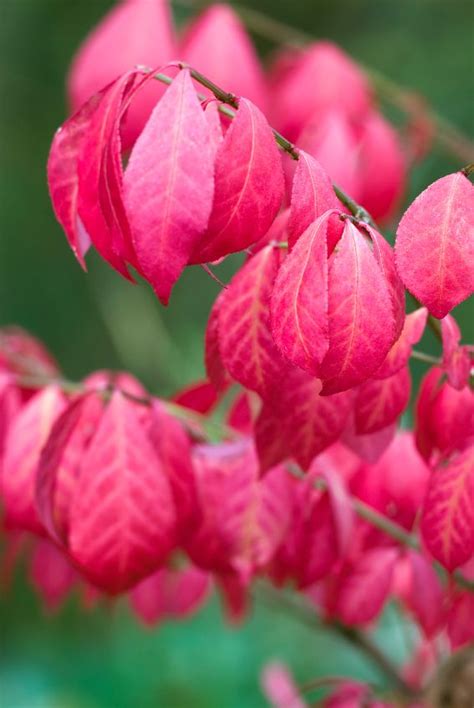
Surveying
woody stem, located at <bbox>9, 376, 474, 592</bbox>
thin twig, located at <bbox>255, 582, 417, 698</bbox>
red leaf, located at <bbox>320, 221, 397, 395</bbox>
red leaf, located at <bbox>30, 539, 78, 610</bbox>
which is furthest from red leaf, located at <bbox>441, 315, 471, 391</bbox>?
red leaf, located at <bbox>30, 539, 78, 610</bbox>

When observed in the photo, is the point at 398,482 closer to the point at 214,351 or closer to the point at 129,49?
the point at 214,351

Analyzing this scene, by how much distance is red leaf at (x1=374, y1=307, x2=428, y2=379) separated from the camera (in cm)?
55

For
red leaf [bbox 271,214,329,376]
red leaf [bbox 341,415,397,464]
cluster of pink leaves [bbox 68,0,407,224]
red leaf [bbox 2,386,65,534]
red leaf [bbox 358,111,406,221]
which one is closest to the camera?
red leaf [bbox 271,214,329,376]

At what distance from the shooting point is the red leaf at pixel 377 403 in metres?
0.61

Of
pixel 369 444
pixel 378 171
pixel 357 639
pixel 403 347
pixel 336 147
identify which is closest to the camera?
pixel 403 347

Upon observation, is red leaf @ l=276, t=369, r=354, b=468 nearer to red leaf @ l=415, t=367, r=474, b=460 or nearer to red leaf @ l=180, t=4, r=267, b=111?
red leaf @ l=415, t=367, r=474, b=460

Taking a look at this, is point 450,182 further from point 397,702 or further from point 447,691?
point 397,702

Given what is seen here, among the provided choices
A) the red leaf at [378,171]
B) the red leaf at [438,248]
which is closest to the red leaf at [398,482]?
the red leaf at [438,248]

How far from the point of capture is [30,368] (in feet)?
3.39

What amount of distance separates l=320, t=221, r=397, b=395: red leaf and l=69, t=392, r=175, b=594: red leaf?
23 cm

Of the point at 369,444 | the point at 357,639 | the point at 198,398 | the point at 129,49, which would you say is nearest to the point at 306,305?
the point at 369,444

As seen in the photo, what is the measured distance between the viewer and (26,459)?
791 millimetres

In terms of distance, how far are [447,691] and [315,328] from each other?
0.51 m

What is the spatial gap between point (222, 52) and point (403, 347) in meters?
0.77
